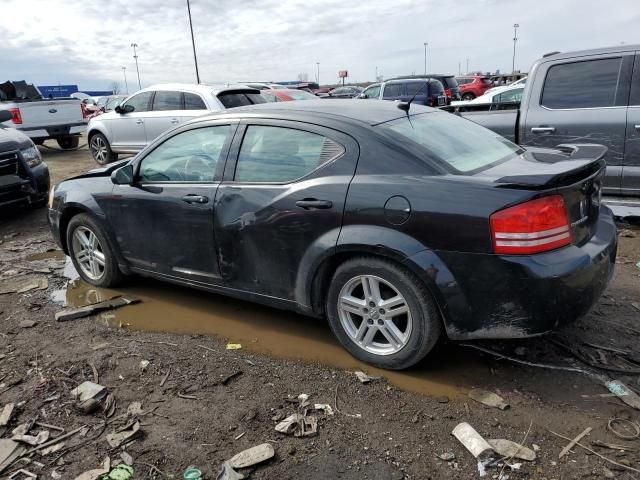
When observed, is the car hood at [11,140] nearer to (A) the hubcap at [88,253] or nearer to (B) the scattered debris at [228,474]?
(A) the hubcap at [88,253]

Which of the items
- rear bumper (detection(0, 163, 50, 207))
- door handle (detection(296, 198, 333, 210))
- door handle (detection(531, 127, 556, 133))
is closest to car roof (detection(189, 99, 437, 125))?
door handle (detection(296, 198, 333, 210))

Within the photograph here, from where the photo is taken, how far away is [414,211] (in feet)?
9.76

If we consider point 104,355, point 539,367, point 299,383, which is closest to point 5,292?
point 104,355

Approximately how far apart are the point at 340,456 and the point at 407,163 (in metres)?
1.63

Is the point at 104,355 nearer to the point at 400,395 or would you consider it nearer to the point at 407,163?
the point at 400,395

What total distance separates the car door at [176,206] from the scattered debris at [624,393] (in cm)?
263

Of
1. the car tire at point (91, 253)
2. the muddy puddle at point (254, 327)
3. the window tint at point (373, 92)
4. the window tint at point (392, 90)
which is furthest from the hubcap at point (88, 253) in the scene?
the window tint at point (373, 92)

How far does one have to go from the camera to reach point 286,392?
3176 mm

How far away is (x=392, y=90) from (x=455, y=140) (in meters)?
14.7

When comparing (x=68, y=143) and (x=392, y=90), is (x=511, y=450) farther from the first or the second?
(x=68, y=143)

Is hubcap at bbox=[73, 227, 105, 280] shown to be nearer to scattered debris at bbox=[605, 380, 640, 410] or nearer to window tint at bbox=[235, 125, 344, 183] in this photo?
window tint at bbox=[235, 125, 344, 183]

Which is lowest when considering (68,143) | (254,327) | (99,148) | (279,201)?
(254,327)

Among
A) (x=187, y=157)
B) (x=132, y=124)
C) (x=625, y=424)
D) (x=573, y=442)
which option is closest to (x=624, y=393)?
(x=625, y=424)

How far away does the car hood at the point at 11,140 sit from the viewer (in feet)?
23.4
